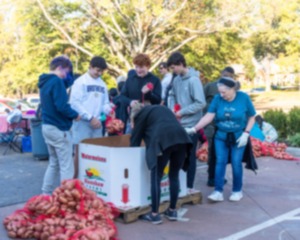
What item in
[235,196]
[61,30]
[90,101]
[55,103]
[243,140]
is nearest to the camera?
[55,103]

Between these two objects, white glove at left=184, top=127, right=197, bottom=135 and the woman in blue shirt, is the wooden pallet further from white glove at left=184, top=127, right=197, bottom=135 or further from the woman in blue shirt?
white glove at left=184, top=127, right=197, bottom=135

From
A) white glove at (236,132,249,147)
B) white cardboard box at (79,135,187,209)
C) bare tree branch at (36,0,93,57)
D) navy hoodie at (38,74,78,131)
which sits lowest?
white cardboard box at (79,135,187,209)

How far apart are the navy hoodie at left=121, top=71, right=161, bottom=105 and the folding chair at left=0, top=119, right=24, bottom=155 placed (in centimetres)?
549

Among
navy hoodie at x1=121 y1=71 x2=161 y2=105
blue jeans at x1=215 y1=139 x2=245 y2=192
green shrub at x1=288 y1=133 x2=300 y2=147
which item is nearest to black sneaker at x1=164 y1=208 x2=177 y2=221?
blue jeans at x1=215 y1=139 x2=245 y2=192

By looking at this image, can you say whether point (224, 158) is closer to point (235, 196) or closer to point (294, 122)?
point (235, 196)

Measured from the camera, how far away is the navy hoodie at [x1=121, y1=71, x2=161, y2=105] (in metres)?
6.07

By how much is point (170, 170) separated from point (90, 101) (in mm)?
1650

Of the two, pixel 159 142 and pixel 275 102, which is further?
pixel 275 102

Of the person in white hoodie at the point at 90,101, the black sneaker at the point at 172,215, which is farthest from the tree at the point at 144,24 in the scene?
the black sneaker at the point at 172,215

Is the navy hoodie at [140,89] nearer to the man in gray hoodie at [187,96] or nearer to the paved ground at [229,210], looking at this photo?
the man in gray hoodie at [187,96]

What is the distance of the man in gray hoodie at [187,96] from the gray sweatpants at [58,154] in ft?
4.96

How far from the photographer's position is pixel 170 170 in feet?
17.3

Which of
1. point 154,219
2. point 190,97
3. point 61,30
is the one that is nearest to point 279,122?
point 190,97

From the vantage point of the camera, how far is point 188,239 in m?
4.78
